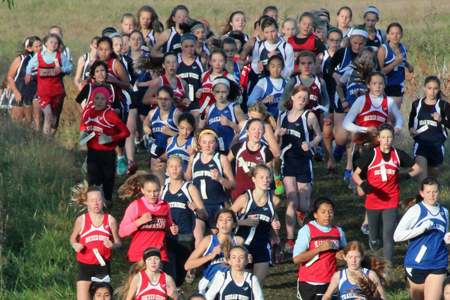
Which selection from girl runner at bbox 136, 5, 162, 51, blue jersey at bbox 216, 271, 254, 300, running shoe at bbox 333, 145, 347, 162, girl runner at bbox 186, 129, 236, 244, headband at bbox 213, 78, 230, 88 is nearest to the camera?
blue jersey at bbox 216, 271, 254, 300

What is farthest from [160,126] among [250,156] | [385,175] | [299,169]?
[385,175]

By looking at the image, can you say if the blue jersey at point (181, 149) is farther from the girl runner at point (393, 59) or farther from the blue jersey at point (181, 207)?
the girl runner at point (393, 59)

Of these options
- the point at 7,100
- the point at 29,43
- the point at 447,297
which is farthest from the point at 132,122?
the point at 447,297

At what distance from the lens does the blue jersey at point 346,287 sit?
692cm

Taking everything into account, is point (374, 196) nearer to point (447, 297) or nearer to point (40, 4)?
point (447, 297)

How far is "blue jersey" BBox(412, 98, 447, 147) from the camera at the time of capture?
9.92 meters

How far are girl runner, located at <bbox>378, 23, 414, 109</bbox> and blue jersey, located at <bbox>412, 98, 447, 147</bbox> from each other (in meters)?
2.08

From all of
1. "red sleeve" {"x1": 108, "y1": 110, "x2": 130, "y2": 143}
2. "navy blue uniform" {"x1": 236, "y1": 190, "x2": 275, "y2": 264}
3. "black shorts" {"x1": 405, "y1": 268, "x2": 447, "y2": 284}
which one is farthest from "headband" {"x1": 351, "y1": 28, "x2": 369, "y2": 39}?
"black shorts" {"x1": 405, "y1": 268, "x2": 447, "y2": 284}

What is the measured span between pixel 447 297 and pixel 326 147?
19.6ft

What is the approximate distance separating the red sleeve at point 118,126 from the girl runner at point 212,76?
1306 mm

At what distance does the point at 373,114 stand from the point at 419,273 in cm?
292

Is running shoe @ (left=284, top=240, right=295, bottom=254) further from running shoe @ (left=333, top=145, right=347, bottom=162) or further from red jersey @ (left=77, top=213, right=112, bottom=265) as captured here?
running shoe @ (left=333, top=145, right=347, bottom=162)

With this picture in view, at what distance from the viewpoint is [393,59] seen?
39.7 ft

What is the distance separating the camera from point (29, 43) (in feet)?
44.2
